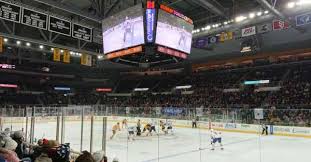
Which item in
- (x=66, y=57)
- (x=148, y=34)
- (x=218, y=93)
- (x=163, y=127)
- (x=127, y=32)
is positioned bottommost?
(x=163, y=127)

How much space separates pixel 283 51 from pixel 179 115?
12097 mm

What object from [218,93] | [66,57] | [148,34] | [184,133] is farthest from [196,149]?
[218,93]

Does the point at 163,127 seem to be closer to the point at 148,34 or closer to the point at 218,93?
the point at 148,34

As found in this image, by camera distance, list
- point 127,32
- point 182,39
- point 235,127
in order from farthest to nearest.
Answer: point 235,127 < point 182,39 < point 127,32

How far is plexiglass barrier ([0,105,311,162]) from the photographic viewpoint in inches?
391

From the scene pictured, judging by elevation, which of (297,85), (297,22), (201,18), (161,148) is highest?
(201,18)

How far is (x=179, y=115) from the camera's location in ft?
63.7

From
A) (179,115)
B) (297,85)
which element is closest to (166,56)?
(179,115)

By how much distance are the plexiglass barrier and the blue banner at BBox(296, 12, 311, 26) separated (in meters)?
4.33

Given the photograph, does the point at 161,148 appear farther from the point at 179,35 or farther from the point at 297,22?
the point at 297,22

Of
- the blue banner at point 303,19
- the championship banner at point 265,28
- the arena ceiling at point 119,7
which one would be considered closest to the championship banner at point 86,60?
the arena ceiling at point 119,7

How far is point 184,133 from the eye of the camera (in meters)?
16.3

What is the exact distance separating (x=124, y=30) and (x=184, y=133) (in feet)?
29.8

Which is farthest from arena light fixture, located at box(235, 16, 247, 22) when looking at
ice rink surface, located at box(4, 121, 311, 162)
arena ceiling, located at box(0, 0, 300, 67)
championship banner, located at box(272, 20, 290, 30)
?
ice rink surface, located at box(4, 121, 311, 162)
